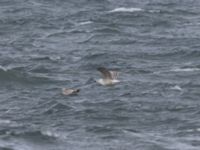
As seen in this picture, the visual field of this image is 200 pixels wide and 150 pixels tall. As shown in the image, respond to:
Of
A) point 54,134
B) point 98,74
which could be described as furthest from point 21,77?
point 54,134

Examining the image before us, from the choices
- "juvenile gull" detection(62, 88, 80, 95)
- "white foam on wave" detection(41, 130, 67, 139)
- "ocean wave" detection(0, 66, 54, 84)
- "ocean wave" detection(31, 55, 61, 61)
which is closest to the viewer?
"white foam on wave" detection(41, 130, 67, 139)

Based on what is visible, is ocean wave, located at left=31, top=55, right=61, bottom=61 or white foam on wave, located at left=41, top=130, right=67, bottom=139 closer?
white foam on wave, located at left=41, top=130, right=67, bottom=139

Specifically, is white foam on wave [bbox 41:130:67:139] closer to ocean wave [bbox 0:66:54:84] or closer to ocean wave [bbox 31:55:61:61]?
ocean wave [bbox 0:66:54:84]

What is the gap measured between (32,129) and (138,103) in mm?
4453

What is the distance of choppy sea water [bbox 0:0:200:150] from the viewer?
2942 cm

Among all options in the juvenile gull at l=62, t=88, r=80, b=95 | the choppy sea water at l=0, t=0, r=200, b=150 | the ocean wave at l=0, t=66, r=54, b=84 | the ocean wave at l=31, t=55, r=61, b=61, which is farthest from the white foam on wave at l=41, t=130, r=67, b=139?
the ocean wave at l=31, t=55, r=61, b=61

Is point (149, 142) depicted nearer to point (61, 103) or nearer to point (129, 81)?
point (61, 103)

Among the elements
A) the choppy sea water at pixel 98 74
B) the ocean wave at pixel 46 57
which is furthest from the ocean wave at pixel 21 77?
the ocean wave at pixel 46 57

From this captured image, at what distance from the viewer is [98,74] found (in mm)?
38031

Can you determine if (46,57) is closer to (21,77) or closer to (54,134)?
(21,77)

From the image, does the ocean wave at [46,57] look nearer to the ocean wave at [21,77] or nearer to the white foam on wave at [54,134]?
the ocean wave at [21,77]

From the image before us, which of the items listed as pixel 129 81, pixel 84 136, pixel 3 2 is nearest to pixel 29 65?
pixel 129 81

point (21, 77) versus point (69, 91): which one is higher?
point (69, 91)

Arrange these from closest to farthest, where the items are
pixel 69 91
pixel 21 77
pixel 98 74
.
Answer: pixel 69 91 → pixel 21 77 → pixel 98 74
